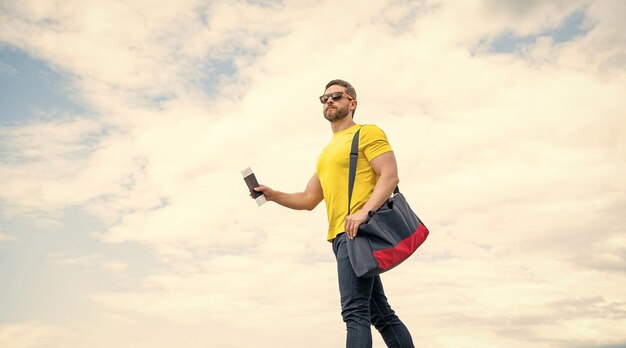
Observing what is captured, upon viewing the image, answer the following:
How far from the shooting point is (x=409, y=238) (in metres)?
4.58

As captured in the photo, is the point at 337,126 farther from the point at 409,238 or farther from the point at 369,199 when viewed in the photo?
the point at 409,238

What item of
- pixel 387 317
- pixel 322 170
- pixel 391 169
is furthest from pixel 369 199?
pixel 387 317

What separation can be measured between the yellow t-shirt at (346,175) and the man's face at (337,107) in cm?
33

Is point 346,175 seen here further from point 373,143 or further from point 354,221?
point 354,221

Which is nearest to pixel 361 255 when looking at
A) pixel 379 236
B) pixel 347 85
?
pixel 379 236

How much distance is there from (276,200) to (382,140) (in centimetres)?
126

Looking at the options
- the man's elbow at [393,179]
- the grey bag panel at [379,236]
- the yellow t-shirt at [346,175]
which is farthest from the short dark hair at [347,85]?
the grey bag panel at [379,236]

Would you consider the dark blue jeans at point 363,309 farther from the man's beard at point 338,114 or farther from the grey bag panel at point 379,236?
the man's beard at point 338,114

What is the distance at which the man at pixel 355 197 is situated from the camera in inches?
177

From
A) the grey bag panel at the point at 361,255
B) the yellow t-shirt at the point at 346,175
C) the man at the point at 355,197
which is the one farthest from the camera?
the yellow t-shirt at the point at 346,175

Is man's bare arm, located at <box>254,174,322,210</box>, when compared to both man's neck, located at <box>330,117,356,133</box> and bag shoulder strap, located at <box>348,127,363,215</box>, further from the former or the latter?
bag shoulder strap, located at <box>348,127,363,215</box>

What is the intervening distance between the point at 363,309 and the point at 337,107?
1.79 m

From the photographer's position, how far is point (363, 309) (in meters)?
4.48

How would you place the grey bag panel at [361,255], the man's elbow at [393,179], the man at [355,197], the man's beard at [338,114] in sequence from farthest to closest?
1. the man's beard at [338,114]
2. the man's elbow at [393,179]
3. the man at [355,197]
4. the grey bag panel at [361,255]
